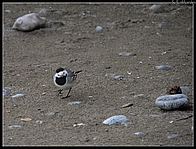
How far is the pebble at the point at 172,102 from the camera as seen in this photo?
19.0 feet

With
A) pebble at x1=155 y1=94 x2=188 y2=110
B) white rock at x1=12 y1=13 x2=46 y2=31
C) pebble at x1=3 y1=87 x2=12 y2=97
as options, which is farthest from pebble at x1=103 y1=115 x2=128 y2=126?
white rock at x1=12 y1=13 x2=46 y2=31

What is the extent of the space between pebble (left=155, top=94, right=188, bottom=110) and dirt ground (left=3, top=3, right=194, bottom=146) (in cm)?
6

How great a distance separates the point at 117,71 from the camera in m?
7.55

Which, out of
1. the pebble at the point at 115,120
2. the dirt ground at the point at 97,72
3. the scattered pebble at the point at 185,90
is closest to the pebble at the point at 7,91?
the dirt ground at the point at 97,72

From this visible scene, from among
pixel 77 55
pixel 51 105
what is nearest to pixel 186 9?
pixel 77 55

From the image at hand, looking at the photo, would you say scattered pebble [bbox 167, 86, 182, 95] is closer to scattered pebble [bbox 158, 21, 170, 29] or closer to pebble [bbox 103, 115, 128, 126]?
pebble [bbox 103, 115, 128, 126]

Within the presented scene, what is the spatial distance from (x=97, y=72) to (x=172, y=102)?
194 cm

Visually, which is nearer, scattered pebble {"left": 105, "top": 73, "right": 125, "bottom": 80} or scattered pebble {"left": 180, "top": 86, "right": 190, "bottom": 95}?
scattered pebble {"left": 180, "top": 86, "right": 190, "bottom": 95}

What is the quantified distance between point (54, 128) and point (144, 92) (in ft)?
4.90

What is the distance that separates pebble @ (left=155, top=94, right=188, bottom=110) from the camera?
5.79 m

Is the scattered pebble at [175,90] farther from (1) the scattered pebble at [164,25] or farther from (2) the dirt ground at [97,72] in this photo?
(1) the scattered pebble at [164,25]

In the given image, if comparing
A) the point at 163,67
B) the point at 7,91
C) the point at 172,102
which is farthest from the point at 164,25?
the point at 172,102

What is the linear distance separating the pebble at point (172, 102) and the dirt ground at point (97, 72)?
0.06 metres

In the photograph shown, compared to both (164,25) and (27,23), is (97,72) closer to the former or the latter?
(27,23)
